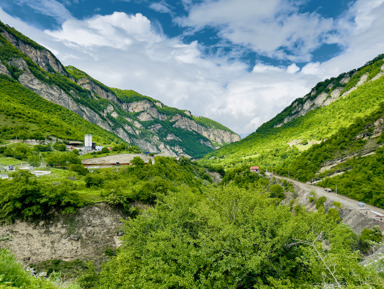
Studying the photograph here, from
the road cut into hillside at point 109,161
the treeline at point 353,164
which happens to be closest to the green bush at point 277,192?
the treeline at point 353,164

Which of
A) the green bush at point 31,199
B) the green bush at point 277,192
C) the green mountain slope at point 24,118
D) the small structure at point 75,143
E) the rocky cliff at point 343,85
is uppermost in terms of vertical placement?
the rocky cliff at point 343,85

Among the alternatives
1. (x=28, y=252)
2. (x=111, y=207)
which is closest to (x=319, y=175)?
(x=111, y=207)

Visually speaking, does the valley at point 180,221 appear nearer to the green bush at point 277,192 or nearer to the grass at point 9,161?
the green bush at point 277,192

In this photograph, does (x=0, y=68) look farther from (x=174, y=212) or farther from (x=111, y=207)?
(x=174, y=212)

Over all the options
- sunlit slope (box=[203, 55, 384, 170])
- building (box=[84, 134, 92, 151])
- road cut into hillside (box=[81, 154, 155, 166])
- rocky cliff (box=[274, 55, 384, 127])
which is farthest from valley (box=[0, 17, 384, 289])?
rocky cliff (box=[274, 55, 384, 127])

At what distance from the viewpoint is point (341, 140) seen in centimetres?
8806

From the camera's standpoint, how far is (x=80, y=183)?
42000 millimetres

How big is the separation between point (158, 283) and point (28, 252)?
84.1 feet

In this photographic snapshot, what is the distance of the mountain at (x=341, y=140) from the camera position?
61.8 m

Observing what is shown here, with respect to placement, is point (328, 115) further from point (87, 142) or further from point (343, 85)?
point (87, 142)

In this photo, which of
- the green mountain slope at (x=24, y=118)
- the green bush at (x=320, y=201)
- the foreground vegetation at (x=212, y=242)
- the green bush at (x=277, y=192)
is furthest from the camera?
the green mountain slope at (x=24, y=118)

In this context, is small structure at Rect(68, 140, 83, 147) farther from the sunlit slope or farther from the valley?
the sunlit slope

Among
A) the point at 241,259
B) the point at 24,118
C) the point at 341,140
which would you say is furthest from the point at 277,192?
the point at 24,118

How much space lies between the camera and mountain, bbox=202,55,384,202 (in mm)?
61750
